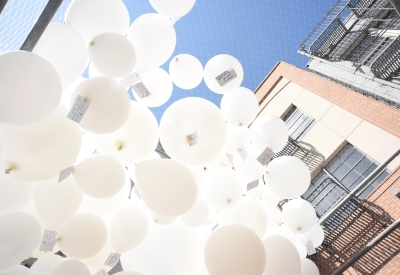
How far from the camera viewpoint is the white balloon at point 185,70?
358cm

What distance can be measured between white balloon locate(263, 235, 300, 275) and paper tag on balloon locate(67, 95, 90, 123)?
264 centimetres

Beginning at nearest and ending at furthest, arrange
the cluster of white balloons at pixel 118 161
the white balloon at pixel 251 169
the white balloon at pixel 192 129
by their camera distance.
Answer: the cluster of white balloons at pixel 118 161 < the white balloon at pixel 192 129 < the white balloon at pixel 251 169

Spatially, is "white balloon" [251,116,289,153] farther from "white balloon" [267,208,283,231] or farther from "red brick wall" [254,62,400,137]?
"red brick wall" [254,62,400,137]

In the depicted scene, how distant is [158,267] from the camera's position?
2969mm

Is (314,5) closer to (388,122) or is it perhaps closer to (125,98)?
(388,122)

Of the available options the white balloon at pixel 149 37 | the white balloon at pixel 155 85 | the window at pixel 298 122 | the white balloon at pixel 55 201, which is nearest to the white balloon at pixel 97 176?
the white balloon at pixel 55 201

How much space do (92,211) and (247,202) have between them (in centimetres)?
207

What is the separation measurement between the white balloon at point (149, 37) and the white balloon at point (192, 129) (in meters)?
0.75

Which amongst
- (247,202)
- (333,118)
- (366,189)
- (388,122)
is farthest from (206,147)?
(333,118)

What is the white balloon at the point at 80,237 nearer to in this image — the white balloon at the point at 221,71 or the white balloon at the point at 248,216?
the white balloon at the point at 248,216

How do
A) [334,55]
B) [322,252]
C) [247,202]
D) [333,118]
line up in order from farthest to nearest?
[334,55], [333,118], [322,252], [247,202]

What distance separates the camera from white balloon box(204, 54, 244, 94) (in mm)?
3580

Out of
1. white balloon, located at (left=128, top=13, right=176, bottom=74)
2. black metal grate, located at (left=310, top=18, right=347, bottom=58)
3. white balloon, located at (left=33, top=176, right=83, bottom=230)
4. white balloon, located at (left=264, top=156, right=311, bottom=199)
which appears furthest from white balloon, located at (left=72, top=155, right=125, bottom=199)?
black metal grate, located at (left=310, top=18, right=347, bottom=58)

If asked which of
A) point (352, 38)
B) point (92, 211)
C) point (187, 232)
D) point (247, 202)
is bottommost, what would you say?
point (92, 211)
